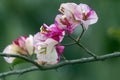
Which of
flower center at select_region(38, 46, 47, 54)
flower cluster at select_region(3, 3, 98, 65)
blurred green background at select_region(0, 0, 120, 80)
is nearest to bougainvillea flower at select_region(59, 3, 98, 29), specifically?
flower cluster at select_region(3, 3, 98, 65)

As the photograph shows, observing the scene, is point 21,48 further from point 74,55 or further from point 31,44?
point 74,55

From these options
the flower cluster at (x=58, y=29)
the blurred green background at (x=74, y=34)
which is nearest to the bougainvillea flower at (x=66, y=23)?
the flower cluster at (x=58, y=29)

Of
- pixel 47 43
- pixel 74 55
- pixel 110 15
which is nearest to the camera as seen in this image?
pixel 47 43

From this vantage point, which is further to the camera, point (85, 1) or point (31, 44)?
point (85, 1)

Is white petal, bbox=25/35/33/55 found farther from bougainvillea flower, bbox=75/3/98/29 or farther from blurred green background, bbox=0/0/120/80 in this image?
blurred green background, bbox=0/0/120/80

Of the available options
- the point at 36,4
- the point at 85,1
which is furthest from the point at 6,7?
the point at 85,1

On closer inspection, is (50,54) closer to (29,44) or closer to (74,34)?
(29,44)
